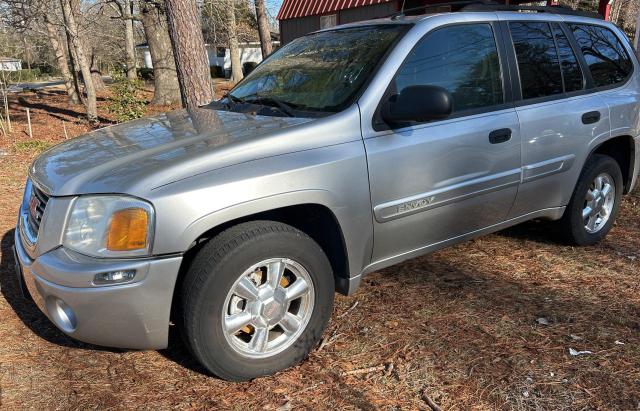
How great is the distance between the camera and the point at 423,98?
112 inches

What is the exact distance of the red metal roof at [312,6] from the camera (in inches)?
578

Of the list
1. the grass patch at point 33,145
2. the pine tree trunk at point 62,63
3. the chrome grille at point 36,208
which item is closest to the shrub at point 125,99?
the grass patch at point 33,145

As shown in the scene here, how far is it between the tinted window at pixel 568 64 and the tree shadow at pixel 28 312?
3520 mm

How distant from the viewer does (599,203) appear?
4512 mm

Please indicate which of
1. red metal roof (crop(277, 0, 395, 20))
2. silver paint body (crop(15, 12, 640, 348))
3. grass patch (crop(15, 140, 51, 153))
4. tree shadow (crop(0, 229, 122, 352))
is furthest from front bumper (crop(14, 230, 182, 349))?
red metal roof (crop(277, 0, 395, 20))

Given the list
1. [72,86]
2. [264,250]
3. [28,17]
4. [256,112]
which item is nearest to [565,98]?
[256,112]

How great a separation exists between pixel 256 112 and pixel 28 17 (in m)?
12.1

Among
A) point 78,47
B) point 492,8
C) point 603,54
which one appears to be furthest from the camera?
point 78,47

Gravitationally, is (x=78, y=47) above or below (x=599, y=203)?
above

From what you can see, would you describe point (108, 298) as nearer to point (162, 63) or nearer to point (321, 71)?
point (321, 71)

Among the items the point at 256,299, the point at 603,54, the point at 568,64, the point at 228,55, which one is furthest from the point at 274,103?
the point at 228,55

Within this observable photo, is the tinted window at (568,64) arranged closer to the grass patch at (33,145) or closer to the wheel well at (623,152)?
the wheel well at (623,152)

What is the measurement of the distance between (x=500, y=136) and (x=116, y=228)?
2346mm

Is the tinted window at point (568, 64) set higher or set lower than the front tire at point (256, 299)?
higher
